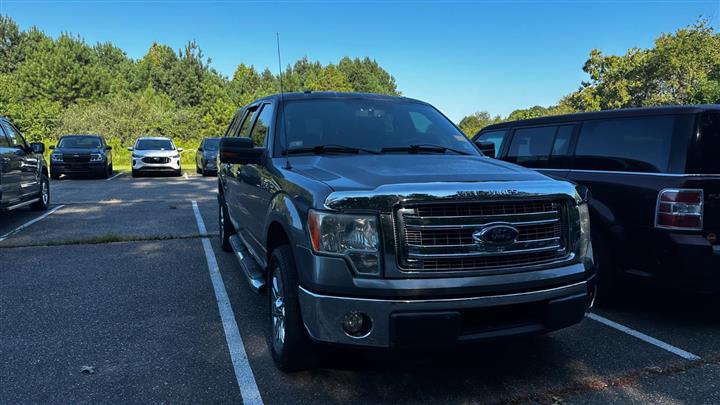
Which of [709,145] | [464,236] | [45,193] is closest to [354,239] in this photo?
[464,236]

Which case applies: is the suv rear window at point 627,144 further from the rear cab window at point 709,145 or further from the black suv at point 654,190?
the rear cab window at point 709,145

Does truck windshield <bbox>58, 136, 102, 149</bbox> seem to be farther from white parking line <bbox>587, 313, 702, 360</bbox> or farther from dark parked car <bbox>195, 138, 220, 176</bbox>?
white parking line <bbox>587, 313, 702, 360</bbox>

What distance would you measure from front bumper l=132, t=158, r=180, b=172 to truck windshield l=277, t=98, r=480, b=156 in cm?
1748

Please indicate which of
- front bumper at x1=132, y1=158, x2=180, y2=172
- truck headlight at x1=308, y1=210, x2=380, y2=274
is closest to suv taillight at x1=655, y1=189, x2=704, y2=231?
truck headlight at x1=308, y1=210, x2=380, y2=274

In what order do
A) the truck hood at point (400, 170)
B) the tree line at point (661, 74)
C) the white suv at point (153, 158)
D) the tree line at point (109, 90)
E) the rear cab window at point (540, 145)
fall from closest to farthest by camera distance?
the truck hood at point (400, 170) → the rear cab window at point (540, 145) → the white suv at point (153, 158) → the tree line at point (661, 74) → the tree line at point (109, 90)

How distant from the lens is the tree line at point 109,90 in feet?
132

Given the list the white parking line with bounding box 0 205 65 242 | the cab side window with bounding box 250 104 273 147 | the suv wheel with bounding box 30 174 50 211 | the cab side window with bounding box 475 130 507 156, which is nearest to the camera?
the cab side window with bounding box 250 104 273 147

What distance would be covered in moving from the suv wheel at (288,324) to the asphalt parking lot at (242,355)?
14 cm

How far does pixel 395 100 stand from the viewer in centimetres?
462

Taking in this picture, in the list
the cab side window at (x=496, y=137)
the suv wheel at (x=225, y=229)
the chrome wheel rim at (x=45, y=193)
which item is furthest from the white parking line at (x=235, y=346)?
the chrome wheel rim at (x=45, y=193)

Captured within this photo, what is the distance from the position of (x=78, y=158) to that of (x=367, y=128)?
17.2 meters

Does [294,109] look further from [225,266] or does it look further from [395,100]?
[225,266]

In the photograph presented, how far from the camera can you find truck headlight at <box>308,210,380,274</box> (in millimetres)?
2641

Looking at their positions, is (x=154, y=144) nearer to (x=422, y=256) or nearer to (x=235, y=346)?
(x=235, y=346)
